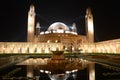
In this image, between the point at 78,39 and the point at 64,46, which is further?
the point at 78,39

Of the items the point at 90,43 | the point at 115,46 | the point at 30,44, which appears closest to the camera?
the point at 115,46

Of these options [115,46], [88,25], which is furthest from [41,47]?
[115,46]

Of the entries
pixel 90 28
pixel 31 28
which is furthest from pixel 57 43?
pixel 90 28

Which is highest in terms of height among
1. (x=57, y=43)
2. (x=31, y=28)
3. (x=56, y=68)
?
(x=31, y=28)

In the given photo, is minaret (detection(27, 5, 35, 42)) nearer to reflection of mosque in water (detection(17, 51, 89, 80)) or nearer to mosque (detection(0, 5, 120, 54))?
mosque (detection(0, 5, 120, 54))

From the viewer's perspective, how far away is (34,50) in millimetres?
31594

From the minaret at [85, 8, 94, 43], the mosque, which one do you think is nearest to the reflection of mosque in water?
the mosque

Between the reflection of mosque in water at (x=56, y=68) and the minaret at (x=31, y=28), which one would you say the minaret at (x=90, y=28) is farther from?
the reflection of mosque in water at (x=56, y=68)

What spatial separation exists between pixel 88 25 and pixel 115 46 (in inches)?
378

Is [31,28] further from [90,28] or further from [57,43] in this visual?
[90,28]

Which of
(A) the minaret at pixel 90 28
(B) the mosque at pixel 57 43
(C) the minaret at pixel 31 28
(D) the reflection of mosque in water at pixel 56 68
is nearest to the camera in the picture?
(D) the reflection of mosque in water at pixel 56 68

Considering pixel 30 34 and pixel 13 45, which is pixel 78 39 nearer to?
pixel 30 34

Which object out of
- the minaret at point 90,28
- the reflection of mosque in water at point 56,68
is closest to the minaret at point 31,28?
the minaret at point 90,28

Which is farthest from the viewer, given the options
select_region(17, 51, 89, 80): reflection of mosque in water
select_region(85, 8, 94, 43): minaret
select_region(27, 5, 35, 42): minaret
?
select_region(85, 8, 94, 43): minaret
